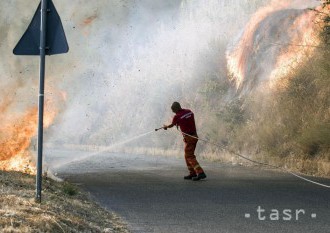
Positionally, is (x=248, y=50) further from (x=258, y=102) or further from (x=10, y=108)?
(x=10, y=108)

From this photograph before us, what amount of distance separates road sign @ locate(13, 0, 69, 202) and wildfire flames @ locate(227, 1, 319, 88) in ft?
64.7

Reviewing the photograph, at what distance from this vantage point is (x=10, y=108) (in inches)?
563

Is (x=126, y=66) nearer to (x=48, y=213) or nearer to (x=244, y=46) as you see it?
(x=244, y=46)

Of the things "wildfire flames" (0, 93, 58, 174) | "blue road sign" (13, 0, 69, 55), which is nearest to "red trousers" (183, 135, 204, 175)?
"wildfire flames" (0, 93, 58, 174)

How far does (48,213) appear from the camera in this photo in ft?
20.5

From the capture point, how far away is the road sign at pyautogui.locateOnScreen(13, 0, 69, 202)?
7090 mm

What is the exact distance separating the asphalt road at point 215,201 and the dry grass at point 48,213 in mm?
421

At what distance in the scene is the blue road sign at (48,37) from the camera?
7123mm

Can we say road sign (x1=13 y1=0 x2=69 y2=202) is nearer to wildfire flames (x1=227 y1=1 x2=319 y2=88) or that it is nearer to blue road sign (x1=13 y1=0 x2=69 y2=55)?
blue road sign (x1=13 y1=0 x2=69 y2=55)

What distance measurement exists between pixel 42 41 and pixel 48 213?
7.66 ft

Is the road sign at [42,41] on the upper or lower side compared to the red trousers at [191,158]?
upper

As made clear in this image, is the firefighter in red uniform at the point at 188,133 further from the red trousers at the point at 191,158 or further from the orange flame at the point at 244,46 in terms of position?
the orange flame at the point at 244,46

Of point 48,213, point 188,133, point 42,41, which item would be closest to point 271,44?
point 188,133

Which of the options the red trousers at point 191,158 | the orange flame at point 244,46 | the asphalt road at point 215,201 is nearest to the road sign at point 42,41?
the asphalt road at point 215,201
